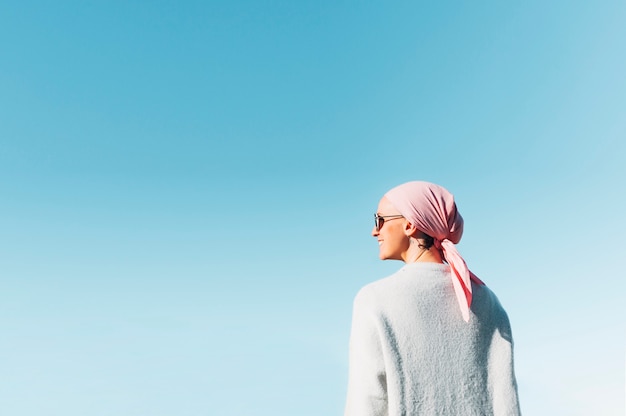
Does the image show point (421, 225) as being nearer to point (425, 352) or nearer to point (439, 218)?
point (439, 218)

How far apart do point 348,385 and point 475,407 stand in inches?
33.1

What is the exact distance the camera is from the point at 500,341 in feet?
16.1

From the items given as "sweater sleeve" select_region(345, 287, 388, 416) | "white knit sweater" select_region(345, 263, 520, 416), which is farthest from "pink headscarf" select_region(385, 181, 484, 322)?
"sweater sleeve" select_region(345, 287, 388, 416)

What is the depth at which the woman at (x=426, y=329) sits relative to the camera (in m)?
4.58

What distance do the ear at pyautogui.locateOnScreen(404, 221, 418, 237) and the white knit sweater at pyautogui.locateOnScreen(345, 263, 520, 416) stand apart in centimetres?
22

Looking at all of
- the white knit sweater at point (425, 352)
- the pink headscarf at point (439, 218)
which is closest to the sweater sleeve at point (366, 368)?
the white knit sweater at point (425, 352)

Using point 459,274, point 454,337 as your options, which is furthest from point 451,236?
point 454,337

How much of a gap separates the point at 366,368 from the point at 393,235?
3.18 feet

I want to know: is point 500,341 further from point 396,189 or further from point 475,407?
point 396,189

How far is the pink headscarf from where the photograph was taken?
4836 mm

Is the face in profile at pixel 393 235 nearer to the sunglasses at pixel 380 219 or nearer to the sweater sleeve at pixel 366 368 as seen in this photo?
the sunglasses at pixel 380 219

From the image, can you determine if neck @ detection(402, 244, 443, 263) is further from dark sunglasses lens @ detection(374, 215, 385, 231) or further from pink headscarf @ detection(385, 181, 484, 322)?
dark sunglasses lens @ detection(374, 215, 385, 231)

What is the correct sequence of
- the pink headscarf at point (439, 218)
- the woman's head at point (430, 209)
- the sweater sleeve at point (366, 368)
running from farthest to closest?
the woman's head at point (430, 209) < the pink headscarf at point (439, 218) < the sweater sleeve at point (366, 368)

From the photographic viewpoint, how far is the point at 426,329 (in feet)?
15.6
